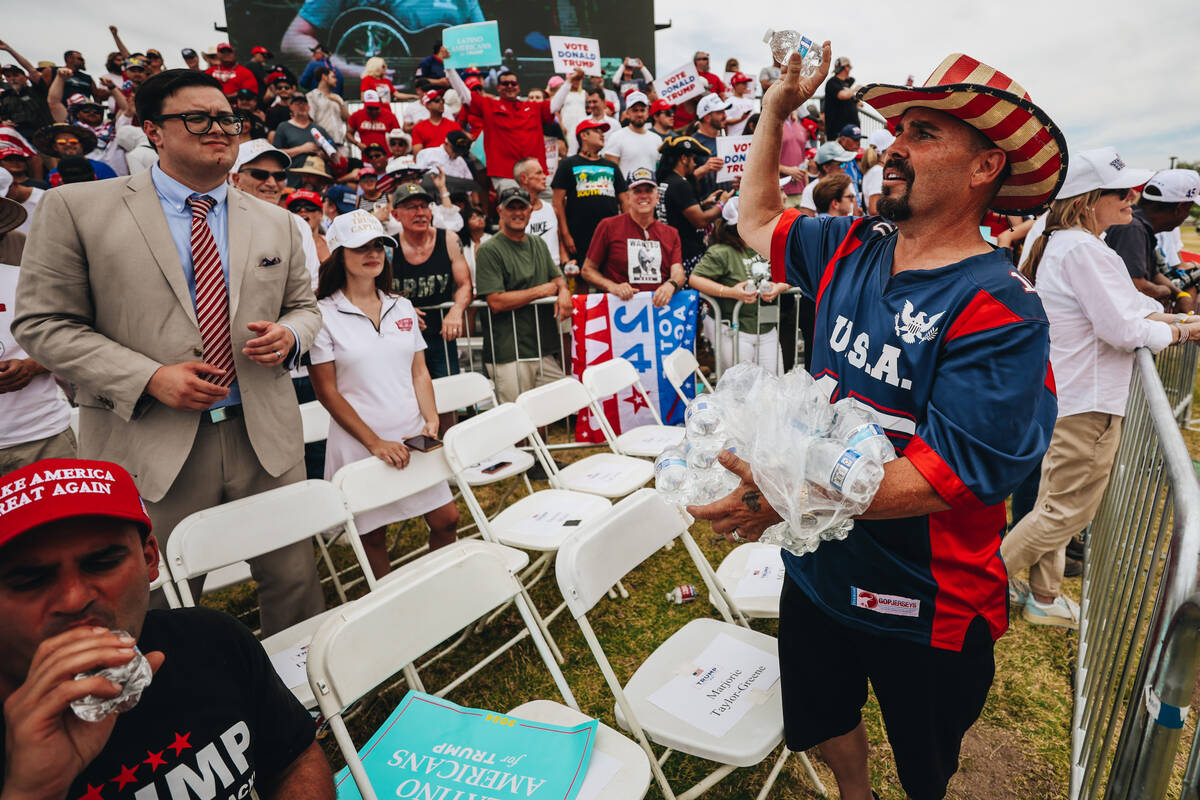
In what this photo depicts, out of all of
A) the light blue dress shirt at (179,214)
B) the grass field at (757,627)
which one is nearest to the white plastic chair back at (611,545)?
the grass field at (757,627)

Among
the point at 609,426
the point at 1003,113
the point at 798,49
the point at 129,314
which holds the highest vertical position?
the point at 798,49

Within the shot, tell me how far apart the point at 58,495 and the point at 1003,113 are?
2109mm

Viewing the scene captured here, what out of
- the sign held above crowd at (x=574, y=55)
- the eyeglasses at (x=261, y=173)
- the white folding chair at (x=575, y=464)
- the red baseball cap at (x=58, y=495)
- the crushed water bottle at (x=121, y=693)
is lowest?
the white folding chair at (x=575, y=464)

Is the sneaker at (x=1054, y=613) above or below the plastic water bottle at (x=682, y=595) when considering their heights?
below

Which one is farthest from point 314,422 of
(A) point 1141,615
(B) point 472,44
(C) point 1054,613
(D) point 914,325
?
(B) point 472,44

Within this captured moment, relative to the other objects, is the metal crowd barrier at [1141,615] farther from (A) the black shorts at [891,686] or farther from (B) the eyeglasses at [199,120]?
(B) the eyeglasses at [199,120]

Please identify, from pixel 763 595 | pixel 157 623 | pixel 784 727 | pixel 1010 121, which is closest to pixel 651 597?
pixel 763 595

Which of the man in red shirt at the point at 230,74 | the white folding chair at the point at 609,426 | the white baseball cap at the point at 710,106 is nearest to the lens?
the white folding chair at the point at 609,426

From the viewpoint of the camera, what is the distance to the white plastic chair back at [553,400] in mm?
4004

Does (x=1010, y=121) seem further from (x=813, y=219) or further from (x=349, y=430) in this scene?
(x=349, y=430)

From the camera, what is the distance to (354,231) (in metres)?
3.32

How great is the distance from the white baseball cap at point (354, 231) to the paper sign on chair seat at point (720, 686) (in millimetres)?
2570

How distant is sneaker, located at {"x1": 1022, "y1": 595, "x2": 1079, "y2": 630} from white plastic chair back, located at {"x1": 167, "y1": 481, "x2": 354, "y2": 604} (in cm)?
340

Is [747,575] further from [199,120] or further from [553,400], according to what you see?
[199,120]
